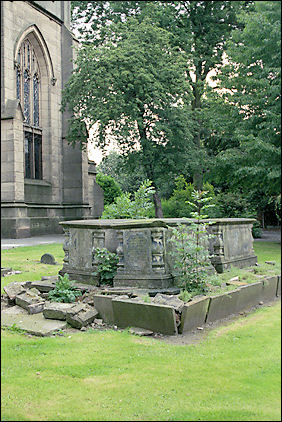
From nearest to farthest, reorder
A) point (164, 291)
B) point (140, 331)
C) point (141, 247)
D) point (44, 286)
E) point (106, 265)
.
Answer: point (140, 331)
point (164, 291)
point (141, 247)
point (106, 265)
point (44, 286)

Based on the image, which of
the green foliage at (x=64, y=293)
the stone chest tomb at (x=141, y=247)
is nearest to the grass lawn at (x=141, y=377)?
the green foliage at (x=64, y=293)

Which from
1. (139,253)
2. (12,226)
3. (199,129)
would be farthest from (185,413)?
(199,129)

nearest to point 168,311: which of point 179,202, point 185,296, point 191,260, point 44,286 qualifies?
point 185,296

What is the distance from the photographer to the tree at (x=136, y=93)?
22.1 metres

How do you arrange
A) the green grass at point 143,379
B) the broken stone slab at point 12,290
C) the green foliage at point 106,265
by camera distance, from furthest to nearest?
the green foliage at point 106,265 < the broken stone slab at point 12,290 < the green grass at point 143,379

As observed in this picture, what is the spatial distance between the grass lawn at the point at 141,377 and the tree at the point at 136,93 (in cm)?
1755

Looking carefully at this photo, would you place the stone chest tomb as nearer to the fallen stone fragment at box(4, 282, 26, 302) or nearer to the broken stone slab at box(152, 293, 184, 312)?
the broken stone slab at box(152, 293, 184, 312)

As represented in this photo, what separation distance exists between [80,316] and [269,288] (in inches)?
149

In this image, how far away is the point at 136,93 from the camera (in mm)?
23078

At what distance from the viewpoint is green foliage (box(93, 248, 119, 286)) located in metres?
8.61

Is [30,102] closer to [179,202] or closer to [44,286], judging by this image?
[179,202]

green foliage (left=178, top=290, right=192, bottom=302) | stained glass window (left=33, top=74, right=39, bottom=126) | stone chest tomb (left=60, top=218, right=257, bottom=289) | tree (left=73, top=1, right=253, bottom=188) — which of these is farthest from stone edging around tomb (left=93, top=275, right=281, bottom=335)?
stained glass window (left=33, top=74, right=39, bottom=126)

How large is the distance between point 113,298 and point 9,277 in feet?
15.5

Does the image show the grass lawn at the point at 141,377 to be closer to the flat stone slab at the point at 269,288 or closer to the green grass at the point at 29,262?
the flat stone slab at the point at 269,288
